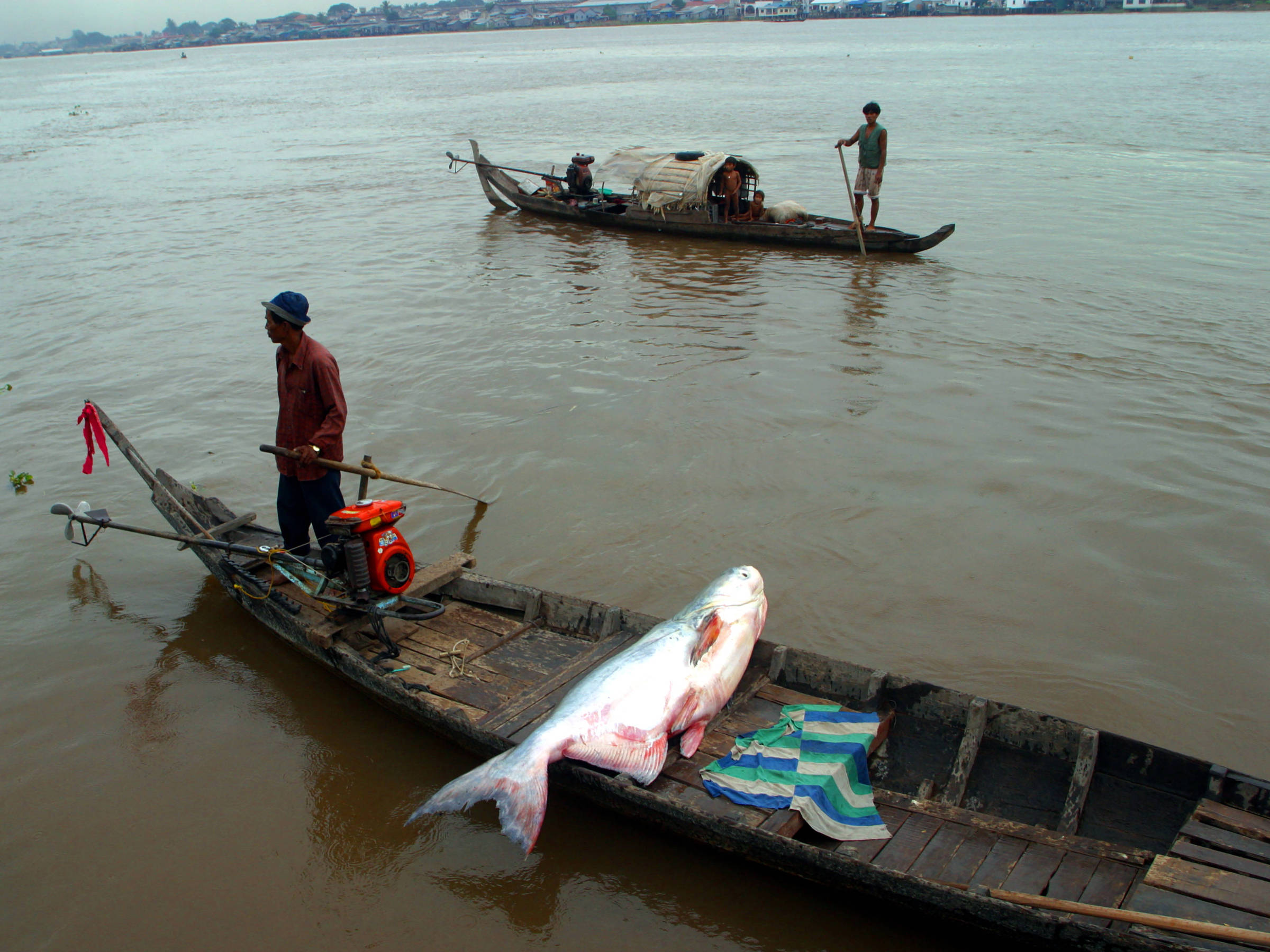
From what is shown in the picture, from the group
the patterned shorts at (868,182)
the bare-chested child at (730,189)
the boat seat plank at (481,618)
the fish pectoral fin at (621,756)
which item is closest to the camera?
the fish pectoral fin at (621,756)

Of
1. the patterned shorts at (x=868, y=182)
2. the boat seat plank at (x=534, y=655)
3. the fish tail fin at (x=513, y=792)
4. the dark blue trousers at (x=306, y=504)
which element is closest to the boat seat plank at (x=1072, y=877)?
the fish tail fin at (x=513, y=792)

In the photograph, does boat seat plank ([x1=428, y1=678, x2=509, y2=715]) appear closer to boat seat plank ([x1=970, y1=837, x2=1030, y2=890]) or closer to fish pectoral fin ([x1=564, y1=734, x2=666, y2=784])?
fish pectoral fin ([x1=564, y1=734, x2=666, y2=784])

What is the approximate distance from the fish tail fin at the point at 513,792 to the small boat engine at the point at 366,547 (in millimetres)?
1473

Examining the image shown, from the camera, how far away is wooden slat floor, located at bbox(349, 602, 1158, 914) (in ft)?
11.6

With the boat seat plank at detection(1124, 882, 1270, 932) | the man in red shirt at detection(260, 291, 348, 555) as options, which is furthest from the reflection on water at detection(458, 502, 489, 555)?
the boat seat plank at detection(1124, 882, 1270, 932)

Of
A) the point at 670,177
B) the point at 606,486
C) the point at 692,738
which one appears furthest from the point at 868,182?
the point at 692,738

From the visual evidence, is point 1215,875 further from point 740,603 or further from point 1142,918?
point 740,603

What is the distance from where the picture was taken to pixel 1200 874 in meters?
3.32

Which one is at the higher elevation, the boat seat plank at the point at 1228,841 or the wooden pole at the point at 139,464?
the wooden pole at the point at 139,464

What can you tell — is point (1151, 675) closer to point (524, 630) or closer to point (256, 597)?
point (524, 630)

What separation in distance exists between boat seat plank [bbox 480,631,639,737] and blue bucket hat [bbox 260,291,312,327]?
2.43m

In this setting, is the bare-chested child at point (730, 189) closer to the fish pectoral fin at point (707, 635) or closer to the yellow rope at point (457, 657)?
the yellow rope at point (457, 657)

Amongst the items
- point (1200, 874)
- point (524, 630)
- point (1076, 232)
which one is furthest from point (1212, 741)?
point (1076, 232)

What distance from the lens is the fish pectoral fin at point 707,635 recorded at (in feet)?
15.0
